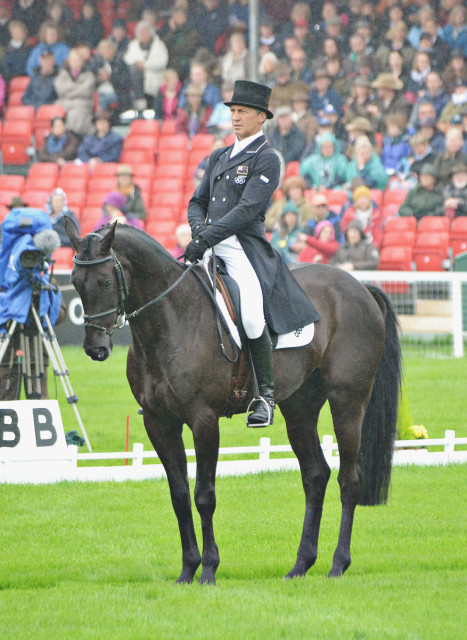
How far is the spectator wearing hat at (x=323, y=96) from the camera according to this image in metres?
20.6

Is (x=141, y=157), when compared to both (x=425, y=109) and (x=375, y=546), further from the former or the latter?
(x=375, y=546)

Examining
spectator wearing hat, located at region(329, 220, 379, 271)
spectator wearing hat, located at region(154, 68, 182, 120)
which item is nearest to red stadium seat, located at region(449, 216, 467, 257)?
spectator wearing hat, located at region(329, 220, 379, 271)

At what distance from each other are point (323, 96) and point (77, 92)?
4744mm

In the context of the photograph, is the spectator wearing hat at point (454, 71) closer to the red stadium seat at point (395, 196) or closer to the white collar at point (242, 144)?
the red stadium seat at point (395, 196)

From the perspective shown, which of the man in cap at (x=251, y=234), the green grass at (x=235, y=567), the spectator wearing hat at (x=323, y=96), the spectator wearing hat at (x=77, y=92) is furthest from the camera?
the spectator wearing hat at (x=77, y=92)

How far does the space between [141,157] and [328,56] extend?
149 inches

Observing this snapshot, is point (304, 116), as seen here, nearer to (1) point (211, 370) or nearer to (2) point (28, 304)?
(2) point (28, 304)

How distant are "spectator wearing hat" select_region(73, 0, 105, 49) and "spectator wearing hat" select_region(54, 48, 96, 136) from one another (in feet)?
2.88

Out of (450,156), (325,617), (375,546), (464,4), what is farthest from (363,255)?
(325,617)

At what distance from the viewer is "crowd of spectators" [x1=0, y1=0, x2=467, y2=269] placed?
17.9 m

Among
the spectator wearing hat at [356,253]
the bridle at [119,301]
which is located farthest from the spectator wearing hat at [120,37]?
the bridle at [119,301]

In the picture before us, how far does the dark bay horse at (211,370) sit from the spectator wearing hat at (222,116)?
13.7 m

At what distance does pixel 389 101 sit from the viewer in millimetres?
19844

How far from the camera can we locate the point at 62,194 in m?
18.3
